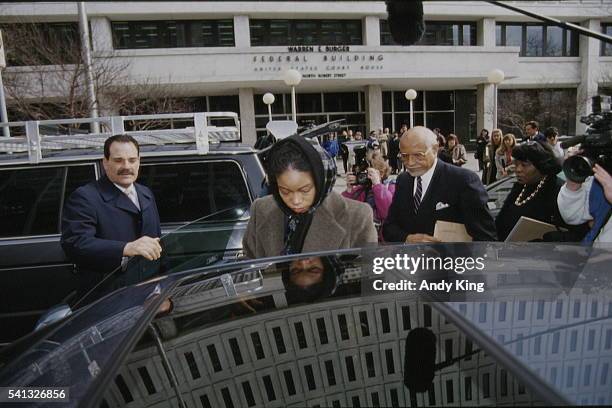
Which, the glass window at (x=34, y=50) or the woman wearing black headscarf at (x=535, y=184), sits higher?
the glass window at (x=34, y=50)

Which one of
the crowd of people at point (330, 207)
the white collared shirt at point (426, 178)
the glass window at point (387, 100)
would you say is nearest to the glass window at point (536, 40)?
the glass window at point (387, 100)

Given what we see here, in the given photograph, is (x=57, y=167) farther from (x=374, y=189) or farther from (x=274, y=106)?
(x=274, y=106)

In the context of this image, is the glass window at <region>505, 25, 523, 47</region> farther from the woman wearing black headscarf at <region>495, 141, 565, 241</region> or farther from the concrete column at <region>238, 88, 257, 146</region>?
the woman wearing black headscarf at <region>495, 141, 565, 241</region>

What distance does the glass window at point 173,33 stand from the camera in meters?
24.0

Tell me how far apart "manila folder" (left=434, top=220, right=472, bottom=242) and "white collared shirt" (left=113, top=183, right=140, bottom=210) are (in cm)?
196

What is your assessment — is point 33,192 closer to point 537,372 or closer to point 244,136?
point 537,372

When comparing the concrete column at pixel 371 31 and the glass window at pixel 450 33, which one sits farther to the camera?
the glass window at pixel 450 33

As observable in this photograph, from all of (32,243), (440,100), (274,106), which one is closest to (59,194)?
(32,243)

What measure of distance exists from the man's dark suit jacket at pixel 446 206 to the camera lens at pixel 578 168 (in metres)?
0.50

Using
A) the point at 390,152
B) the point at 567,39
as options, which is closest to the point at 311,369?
the point at 390,152

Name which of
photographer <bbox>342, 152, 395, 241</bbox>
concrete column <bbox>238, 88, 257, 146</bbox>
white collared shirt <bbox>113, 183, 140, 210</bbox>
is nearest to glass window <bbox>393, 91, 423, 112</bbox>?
concrete column <bbox>238, 88, 257, 146</bbox>

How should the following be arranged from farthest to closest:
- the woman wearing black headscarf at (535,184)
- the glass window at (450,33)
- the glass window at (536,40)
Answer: the glass window at (536,40) → the glass window at (450,33) → the woman wearing black headscarf at (535,184)

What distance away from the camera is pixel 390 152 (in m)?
15.6

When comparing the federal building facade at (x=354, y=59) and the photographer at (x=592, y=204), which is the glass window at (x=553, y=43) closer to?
the federal building facade at (x=354, y=59)
